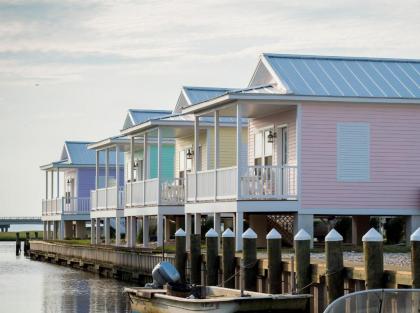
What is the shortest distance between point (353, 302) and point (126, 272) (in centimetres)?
2627

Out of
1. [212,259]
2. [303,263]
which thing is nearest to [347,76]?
[212,259]

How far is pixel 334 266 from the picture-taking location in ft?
76.6

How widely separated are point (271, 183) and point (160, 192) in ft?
34.7

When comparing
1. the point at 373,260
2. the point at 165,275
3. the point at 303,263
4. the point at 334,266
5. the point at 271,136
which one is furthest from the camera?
the point at 271,136

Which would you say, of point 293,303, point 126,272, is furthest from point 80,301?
point 293,303

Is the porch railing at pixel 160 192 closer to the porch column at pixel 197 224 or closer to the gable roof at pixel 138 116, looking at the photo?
the porch column at pixel 197 224

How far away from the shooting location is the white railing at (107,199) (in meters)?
54.3

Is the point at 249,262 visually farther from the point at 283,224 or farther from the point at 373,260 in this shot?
the point at 283,224

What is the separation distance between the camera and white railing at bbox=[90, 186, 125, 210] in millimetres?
54281

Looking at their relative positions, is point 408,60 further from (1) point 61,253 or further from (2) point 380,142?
(1) point 61,253

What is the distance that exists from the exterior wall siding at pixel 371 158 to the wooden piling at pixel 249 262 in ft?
27.2

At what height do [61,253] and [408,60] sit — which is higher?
[408,60]

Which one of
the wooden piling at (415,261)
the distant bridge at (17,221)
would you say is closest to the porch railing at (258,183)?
the wooden piling at (415,261)

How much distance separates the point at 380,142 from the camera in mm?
36750
